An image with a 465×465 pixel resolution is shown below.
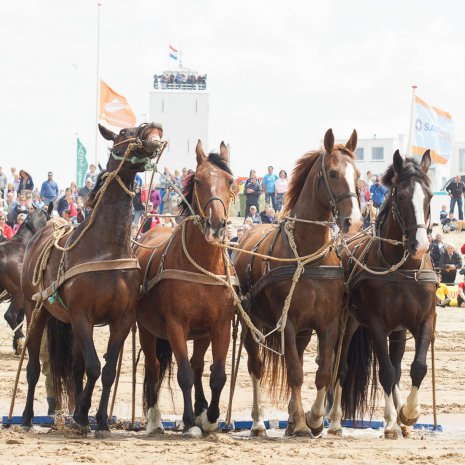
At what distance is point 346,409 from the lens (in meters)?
10.5

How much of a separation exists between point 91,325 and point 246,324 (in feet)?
5.02

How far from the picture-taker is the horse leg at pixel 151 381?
32.4 ft

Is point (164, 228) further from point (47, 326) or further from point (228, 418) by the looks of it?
point (228, 418)

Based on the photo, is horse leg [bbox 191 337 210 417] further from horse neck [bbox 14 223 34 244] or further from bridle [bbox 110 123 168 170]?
horse neck [bbox 14 223 34 244]

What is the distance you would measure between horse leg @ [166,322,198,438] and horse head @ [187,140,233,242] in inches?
35.6

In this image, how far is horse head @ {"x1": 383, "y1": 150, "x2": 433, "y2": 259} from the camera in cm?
909

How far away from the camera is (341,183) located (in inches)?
355

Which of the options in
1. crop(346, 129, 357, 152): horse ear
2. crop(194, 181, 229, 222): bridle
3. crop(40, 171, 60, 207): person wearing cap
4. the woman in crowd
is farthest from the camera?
the woman in crowd

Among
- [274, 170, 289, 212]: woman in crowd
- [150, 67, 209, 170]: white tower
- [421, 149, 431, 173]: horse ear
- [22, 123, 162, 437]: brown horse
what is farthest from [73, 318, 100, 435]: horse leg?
[150, 67, 209, 170]: white tower

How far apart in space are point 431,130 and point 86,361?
74.5ft

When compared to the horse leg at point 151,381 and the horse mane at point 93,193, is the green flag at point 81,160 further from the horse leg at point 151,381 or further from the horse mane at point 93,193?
the horse mane at point 93,193

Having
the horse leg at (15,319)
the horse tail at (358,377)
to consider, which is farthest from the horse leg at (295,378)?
the horse leg at (15,319)

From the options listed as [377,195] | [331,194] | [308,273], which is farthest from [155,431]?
[377,195]

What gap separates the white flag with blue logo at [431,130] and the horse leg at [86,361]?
2115 centimetres
